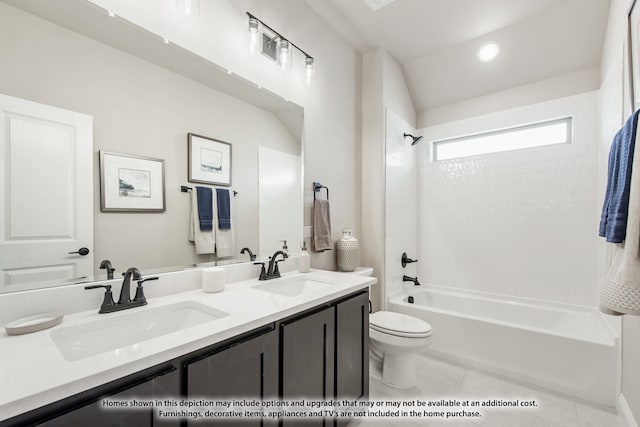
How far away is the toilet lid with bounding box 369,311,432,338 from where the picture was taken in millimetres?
1915

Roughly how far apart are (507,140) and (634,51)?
57.6 inches

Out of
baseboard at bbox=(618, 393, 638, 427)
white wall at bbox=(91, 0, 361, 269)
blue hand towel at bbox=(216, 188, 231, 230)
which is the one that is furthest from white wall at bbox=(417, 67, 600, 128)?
blue hand towel at bbox=(216, 188, 231, 230)

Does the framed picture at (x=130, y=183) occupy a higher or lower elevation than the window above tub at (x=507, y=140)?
lower

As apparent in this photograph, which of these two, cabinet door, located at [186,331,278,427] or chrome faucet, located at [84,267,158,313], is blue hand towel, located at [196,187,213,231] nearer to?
chrome faucet, located at [84,267,158,313]

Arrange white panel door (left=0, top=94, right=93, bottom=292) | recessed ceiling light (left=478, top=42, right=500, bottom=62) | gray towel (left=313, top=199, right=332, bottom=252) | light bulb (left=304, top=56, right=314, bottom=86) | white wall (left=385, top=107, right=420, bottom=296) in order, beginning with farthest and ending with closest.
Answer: white wall (left=385, top=107, right=420, bottom=296) < recessed ceiling light (left=478, top=42, right=500, bottom=62) < gray towel (left=313, top=199, right=332, bottom=252) < light bulb (left=304, top=56, right=314, bottom=86) < white panel door (left=0, top=94, right=93, bottom=292)

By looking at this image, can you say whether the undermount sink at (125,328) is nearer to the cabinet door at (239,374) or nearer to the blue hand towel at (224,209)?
the cabinet door at (239,374)

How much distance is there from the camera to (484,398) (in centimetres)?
190

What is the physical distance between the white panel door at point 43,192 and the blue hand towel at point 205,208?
457 millimetres

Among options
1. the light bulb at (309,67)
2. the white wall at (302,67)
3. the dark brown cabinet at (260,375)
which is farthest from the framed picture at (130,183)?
the light bulb at (309,67)

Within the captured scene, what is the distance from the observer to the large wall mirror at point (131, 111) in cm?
99

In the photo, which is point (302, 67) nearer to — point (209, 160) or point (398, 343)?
point (209, 160)

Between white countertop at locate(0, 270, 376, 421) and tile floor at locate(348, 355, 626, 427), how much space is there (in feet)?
3.62

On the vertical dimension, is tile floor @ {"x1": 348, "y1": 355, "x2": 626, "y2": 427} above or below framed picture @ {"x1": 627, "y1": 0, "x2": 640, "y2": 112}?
→ below

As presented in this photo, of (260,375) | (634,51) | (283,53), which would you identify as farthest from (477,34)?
(260,375)
